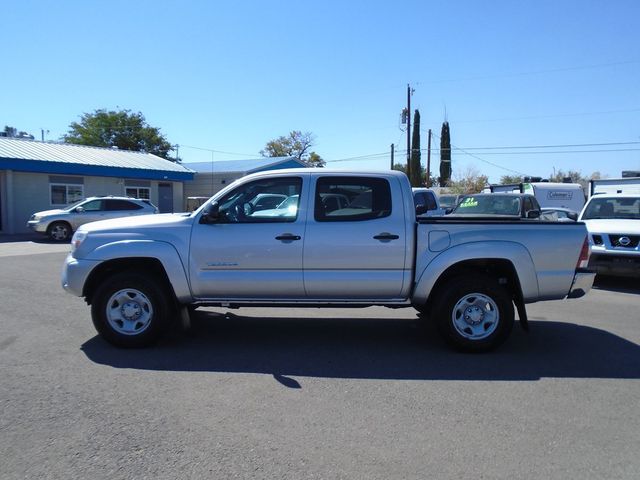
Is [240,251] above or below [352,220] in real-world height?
below

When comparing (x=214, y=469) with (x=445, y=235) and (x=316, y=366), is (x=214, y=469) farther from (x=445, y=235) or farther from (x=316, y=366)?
(x=445, y=235)

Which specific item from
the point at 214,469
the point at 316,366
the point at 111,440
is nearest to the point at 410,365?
the point at 316,366

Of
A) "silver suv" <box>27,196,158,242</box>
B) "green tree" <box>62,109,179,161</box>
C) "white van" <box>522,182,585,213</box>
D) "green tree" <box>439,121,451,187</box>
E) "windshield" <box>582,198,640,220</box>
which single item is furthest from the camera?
"green tree" <box>439,121,451,187</box>

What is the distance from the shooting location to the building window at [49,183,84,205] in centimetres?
2359

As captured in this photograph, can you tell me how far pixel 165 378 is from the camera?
14.9 ft

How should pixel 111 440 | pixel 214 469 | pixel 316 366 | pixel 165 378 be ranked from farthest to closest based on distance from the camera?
pixel 316 366 < pixel 165 378 < pixel 111 440 < pixel 214 469

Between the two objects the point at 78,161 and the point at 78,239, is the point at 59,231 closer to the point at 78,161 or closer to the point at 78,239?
the point at 78,161

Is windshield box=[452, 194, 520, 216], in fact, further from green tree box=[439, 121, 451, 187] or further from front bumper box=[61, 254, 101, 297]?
green tree box=[439, 121, 451, 187]

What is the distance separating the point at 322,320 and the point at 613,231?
5.95 m

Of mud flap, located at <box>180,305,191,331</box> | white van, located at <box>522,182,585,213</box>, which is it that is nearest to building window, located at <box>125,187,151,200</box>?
white van, located at <box>522,182,585,213</box>

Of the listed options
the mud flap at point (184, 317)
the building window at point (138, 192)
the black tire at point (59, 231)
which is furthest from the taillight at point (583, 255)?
the building window at point (138, 192)

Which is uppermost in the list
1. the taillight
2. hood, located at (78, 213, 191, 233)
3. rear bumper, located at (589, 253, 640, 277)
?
hood, located at (78, 213, 191, 233)

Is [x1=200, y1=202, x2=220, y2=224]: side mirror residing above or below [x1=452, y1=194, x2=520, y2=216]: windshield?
below

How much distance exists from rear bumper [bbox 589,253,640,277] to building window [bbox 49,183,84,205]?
75.6ft
